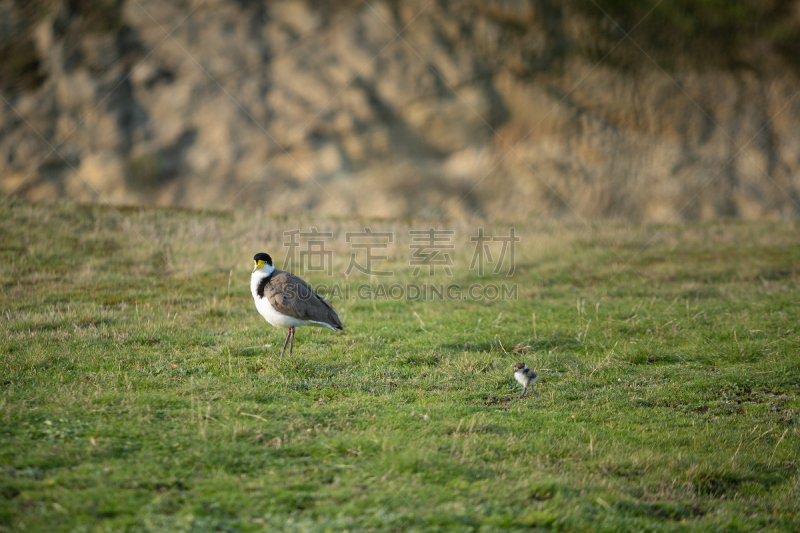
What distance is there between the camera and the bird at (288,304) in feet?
27.7

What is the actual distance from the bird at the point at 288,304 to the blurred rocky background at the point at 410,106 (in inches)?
589

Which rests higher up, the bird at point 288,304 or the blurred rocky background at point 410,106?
the blurred rocky background at point 410,106

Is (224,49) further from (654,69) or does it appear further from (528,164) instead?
(654,69)

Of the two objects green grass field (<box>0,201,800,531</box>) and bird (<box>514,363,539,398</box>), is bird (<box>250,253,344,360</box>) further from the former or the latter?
bird (<box>514,363,539,398</box>)

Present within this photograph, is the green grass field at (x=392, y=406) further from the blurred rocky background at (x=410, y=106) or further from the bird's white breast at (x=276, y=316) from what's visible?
the blurred rocky background at (x=410, y=106)

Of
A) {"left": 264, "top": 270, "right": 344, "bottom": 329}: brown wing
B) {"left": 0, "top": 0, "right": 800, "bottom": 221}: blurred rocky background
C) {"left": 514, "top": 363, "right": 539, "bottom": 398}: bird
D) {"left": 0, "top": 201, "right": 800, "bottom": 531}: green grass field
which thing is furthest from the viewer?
{"left": 0, "top": 0, "right": 800, "bottom": 221}: blurred rocky background

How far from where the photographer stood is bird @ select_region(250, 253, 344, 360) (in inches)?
333

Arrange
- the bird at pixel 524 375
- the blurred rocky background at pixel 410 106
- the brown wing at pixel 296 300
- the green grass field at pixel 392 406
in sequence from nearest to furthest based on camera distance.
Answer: the green grass field at pixel 392 406, the bird at pixel 524 375, the brown wing at pixel 296 300, the blurred rocky background at pixel 410 106

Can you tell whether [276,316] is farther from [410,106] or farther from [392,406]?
[410,106]

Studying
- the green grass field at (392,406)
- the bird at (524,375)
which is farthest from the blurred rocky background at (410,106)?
the bird at (524,375)

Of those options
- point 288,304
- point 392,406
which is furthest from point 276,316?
point 392,406

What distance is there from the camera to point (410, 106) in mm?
24766

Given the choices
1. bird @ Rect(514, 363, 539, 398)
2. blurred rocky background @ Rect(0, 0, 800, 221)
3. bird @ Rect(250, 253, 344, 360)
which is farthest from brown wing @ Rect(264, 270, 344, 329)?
blurred rocky background @ Rect(0, 0, 800, 221)

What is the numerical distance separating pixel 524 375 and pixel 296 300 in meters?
3.20
